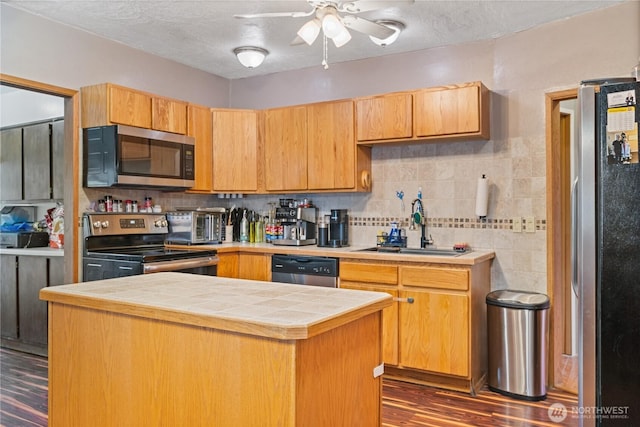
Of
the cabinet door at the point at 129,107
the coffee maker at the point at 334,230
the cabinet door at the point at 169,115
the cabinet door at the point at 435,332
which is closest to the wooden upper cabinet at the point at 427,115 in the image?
the coffee maker at the point at 334,230

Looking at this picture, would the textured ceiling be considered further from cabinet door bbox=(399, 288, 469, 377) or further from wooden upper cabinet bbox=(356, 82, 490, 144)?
cabinet door bbox=(399, 288, 469, 377)

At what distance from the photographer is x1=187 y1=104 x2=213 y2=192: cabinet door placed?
14.1ft

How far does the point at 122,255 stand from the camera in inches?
140

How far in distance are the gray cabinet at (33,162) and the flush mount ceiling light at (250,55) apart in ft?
5.55

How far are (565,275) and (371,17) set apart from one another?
2.62 metres

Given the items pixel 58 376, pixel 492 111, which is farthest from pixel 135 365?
pixel 492 111

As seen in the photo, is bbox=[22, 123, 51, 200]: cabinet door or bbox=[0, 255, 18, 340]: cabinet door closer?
bbox=[0, 255, 18, 340]: cabinet door

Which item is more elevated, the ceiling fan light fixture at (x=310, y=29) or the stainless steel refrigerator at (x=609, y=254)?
the ceiling fan light fixture at (x=310, y=29)

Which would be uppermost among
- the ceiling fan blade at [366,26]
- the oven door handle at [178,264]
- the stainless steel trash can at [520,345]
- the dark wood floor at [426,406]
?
the ceiling fan blade at [366,26]

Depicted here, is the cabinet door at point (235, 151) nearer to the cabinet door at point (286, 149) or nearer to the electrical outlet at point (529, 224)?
the cabinet door at point (286, 149)

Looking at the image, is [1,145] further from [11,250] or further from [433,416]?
[433,416]

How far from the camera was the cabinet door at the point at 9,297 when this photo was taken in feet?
13.8

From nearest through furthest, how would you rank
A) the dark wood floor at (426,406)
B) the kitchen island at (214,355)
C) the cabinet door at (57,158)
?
the kitchen island at (214,355)
the dark wood floor at (426,406)
the cabinet door at (57,158)

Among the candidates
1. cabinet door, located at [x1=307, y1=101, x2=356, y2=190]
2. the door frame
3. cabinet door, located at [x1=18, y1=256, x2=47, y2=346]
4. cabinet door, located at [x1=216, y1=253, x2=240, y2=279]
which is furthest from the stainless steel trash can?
cabinet door, located at [x1=18, y1=256, x2=47, y2=346]
